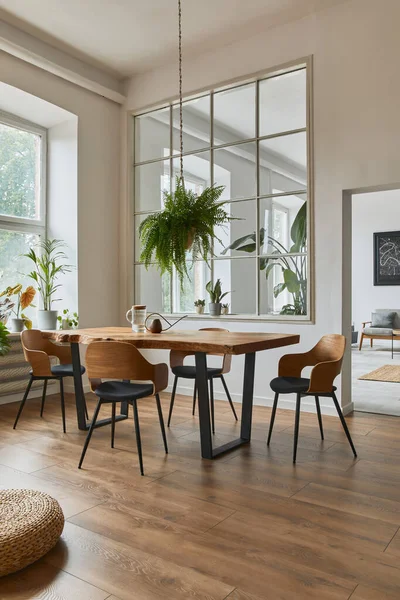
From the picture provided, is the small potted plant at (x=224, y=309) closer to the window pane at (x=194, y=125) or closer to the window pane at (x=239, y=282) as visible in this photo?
the window pane at (x=239, y=282)

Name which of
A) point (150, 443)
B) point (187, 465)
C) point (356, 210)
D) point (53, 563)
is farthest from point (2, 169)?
point (356, 210)

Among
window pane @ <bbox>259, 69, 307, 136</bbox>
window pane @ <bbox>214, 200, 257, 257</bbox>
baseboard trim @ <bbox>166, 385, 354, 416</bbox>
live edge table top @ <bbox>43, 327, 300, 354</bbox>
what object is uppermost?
window pane @ <bbox>259, 69, 307, 136</bbox>

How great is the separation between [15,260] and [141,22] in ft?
8.83

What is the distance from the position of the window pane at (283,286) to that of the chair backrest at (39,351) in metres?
1.91

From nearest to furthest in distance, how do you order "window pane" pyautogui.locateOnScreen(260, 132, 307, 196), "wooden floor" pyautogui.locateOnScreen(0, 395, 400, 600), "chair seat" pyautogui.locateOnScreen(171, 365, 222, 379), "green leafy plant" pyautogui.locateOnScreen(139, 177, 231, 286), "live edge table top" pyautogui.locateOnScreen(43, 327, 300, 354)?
1. "wooden floor" pyautogui.locateOnScreen(0, 395, 400, 600)
2. "live edge table top" pyautogui.locateOnScreen(43, 327, 300, 354)
3. "green leafy plant" pyautogui.locateOnScreen(139, 177, 231, 286)
4. "chair seat" pyautogui.locateOnScreen(171, 365, 222, 379)
5. "window pane" pyautogui.locateOnScreen(260, 132, 307, 196)

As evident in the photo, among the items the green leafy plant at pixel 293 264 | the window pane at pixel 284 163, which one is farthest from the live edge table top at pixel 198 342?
the window pane at pixel 284 163

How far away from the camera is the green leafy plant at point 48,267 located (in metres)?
5.38

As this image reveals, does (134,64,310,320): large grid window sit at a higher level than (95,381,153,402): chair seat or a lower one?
higher

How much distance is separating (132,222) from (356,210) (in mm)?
6780

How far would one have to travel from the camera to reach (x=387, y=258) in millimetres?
10758

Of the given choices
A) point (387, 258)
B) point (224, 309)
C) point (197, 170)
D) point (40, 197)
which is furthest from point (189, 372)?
point (387, 258)

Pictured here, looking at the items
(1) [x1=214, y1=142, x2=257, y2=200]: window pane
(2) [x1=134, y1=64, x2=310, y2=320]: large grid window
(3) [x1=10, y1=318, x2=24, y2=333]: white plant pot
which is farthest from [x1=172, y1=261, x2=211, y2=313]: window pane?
(3) [x1=10, y1=318, x2=24, y2=333]: white plant pot

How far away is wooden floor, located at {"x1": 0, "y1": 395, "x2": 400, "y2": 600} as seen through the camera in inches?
70.6

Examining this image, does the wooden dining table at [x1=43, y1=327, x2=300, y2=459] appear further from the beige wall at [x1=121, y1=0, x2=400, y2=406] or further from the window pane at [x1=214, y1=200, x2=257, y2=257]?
the window pane at [x1=214, y1=200, x2=257, y2=257]
